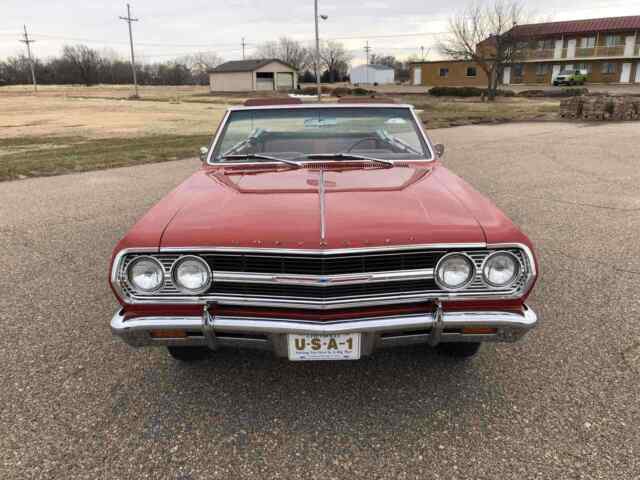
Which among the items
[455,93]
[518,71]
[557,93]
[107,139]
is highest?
[518,71]

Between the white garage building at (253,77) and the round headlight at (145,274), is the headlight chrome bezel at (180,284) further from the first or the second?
the white garage building at (253,77)

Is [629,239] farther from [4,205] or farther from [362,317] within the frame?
[4,205]

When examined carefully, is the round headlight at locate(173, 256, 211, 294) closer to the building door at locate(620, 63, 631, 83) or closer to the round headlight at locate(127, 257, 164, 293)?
the round headlight at locate(127, 257, 164, 293)

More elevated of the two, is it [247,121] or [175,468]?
[247,121]

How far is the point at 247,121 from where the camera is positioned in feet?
12.7

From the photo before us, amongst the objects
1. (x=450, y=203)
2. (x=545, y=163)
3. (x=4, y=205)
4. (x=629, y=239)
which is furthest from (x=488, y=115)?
(x=450, y=203)

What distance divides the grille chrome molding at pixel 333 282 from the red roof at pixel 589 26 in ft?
164

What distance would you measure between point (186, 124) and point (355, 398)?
67.9 feet

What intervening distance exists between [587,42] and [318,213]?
59.9m

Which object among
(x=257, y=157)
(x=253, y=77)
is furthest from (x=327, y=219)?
(x=253, y=77)

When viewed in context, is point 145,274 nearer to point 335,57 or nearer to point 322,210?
point 322,210

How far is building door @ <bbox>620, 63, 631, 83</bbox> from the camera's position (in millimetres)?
49781

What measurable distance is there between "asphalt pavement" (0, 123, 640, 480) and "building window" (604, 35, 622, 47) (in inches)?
2228

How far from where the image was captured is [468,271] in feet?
7.54
